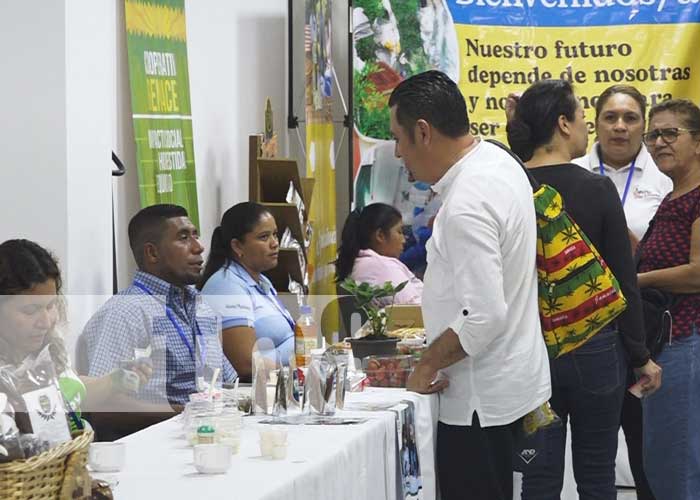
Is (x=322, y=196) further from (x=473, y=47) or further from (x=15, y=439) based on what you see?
(x=15, y=439)

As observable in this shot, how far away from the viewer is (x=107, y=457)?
80.8 inches

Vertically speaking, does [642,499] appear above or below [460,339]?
below

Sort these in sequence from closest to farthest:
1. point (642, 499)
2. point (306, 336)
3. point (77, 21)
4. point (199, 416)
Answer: point (199, 416)
point (77, 21)
point (306, 336)
point (642, 499)

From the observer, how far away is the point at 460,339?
103 inches

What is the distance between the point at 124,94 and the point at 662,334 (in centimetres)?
202

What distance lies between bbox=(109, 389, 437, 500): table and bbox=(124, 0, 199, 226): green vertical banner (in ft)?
5.14

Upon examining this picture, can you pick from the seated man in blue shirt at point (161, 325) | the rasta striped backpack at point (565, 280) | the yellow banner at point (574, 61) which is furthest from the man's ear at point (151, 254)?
the yellow banner at point (574, 61)

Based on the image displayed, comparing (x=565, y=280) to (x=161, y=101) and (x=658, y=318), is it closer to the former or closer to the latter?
(x=658, y=318)

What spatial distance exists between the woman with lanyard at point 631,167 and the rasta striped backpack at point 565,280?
1074 millimetres

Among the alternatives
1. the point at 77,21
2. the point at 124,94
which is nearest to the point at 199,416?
the point at 77,21

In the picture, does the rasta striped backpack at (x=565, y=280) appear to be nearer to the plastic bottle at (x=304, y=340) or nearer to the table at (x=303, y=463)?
the table at (x=303, y=463)

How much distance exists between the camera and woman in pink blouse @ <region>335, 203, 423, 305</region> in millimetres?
5762

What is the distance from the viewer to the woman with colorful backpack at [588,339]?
10.0 ft

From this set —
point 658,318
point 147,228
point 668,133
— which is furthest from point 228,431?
point 668,133
